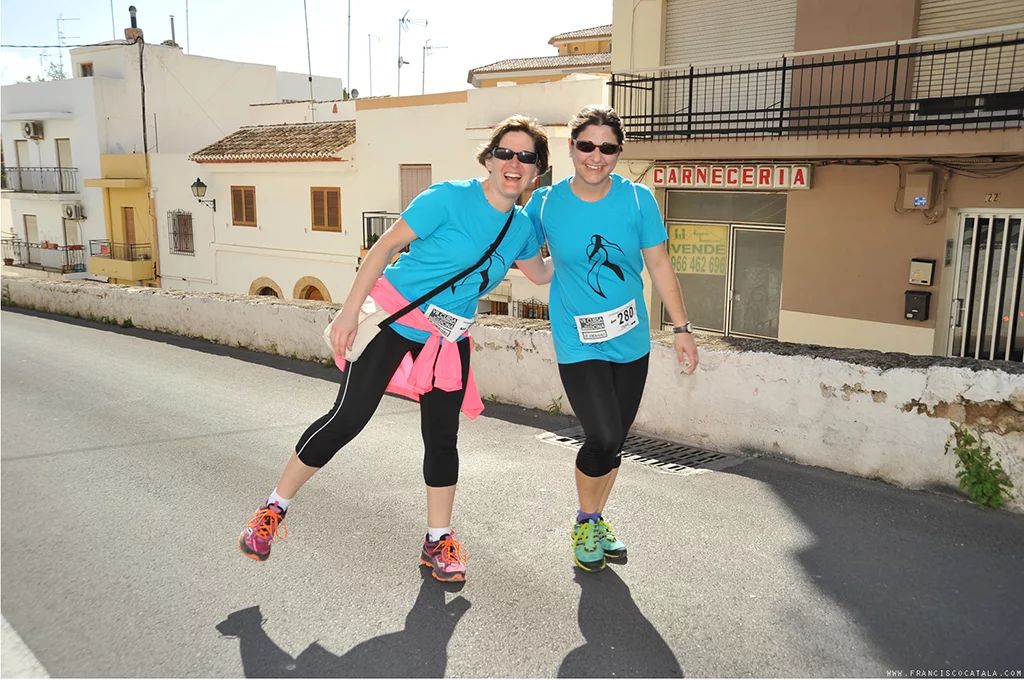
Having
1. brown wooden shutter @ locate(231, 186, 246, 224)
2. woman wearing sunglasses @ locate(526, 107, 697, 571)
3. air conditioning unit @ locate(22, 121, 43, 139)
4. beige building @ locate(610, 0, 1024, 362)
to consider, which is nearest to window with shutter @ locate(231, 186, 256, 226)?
brown wooden shutter @ locate(231, 186, 246, 224)

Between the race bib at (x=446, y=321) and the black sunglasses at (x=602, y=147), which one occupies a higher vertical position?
the black sunglasses at (x=602, y=147)

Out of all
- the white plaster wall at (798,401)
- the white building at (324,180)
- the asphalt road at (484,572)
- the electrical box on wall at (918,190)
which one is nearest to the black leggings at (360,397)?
the asphalt road at (484,572)

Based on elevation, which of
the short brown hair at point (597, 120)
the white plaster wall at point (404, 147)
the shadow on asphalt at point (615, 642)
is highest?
the white plaster wall at point (404, 147)

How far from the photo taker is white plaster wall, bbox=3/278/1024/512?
4629 millimetres

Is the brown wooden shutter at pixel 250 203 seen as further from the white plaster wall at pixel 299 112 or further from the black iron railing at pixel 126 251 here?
the black iron railing at pixel 126 251

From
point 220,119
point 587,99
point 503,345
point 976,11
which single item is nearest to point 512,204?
point 503,345

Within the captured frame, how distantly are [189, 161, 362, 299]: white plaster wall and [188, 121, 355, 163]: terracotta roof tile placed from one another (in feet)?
1.26

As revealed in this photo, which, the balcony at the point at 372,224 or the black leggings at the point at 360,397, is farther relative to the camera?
the balcony at the point at 372,224

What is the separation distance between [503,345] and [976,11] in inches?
347

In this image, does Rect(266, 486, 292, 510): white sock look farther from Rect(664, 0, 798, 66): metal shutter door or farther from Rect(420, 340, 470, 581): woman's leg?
Rect(664, 0, 798, 66): metal shutter door

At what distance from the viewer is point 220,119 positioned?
121 ft

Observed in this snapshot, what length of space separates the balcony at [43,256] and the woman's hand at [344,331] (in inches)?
1463

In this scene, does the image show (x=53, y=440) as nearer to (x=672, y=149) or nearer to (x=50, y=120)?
(x=672, y=149)

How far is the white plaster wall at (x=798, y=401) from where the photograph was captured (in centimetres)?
463
